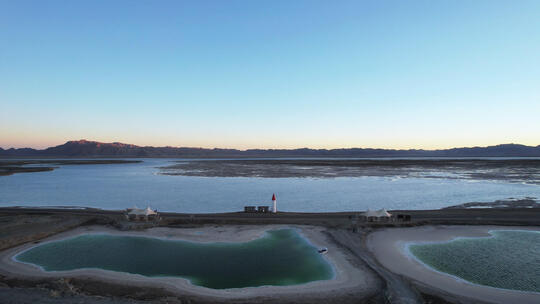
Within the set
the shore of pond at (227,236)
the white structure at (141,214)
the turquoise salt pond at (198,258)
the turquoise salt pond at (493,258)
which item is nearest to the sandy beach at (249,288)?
the shore of pond at (227,236)

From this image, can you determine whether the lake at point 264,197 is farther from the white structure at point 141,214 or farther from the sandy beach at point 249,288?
the sandy beach at point 249,288

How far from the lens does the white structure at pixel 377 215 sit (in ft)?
92.5

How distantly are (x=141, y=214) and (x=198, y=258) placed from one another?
1225cm

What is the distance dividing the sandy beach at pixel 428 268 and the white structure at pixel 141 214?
68.0 ft

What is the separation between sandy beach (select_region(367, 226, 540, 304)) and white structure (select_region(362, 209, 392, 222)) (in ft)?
5.71

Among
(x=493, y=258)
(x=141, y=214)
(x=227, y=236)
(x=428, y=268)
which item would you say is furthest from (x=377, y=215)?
(x=141, y=214)

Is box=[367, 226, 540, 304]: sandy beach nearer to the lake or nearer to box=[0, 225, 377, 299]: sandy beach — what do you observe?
box=[0, 225, 377, 299]: sandy beach

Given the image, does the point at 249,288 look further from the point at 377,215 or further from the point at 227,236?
the point at 377,215

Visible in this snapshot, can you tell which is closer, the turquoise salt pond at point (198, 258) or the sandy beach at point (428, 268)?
the sandy beach at point (428, 268)

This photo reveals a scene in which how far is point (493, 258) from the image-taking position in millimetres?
19641

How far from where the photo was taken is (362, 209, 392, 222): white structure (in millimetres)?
28203

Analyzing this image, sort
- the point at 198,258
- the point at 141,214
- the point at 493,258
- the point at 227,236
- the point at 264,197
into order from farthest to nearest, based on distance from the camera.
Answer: the point at 264,197 < the point at 141,214 < the point at 227,236 < the point at 198,258 < the point at 493,258

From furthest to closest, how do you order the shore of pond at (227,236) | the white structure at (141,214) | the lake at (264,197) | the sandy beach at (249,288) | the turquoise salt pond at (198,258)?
the lake at (264,197), the white structure at (141,214), the turquoise salt pond at (198,258), the sandy beach at (249,288), the shore of pond at (227,236)

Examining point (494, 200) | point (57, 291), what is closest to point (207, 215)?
point (57, 291)
